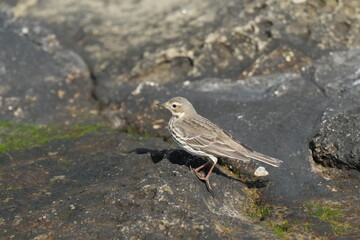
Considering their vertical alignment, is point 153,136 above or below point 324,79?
below

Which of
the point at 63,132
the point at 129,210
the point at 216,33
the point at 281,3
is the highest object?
the point at 281,3

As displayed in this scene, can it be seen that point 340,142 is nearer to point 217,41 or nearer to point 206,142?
point 206,142

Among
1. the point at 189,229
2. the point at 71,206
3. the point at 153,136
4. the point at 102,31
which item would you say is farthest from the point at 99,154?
the point at 102,31

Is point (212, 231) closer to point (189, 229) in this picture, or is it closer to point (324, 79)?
point (189, 229)

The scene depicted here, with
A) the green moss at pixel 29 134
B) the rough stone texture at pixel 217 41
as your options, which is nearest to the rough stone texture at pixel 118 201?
the green moss at pixel 29 134

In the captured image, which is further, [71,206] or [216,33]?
[216,33]

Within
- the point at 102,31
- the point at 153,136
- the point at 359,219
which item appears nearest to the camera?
the point at 359,219

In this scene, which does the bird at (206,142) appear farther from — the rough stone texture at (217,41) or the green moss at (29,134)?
the rough stone texture at (217,41)

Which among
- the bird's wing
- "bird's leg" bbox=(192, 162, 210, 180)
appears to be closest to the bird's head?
the bird's wing
